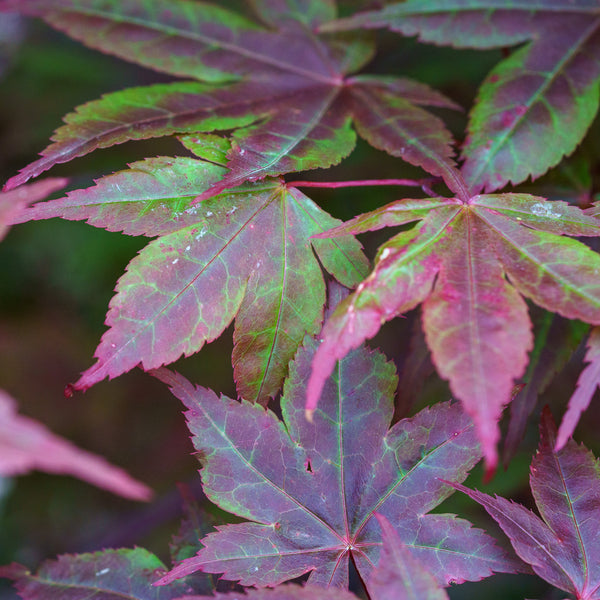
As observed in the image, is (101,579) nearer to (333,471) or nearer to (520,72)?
(333,471)

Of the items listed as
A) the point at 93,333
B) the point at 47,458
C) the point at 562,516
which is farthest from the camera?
the point at 93,333

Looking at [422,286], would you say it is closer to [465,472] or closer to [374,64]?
[465,472]

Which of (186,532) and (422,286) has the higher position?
(422,286)

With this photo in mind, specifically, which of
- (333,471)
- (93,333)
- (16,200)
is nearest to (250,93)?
(16,200)

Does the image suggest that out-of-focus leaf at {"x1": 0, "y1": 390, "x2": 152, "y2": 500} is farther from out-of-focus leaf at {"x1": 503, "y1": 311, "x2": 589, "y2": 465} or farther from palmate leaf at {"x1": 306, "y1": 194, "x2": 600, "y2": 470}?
out-of-focus leaf at {"x1": 503, "y1": 311, "x2": 589, "y2": 465}

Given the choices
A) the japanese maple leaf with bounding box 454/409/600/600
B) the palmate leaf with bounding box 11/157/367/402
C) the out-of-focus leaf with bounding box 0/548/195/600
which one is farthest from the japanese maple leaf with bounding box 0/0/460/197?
the out-of-focus leaf with bounding box 0/548/195/600

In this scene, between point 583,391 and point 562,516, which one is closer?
point 583,391

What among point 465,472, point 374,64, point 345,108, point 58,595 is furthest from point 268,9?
point 58,595
